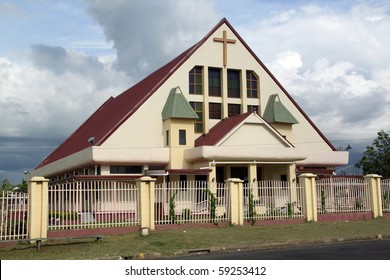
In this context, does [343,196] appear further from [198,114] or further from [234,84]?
[234,84]

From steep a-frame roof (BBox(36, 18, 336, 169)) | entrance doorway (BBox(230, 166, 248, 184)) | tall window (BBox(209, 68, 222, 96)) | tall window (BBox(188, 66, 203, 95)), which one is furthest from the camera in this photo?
tall window (BBox(209, 68, 222, 96))

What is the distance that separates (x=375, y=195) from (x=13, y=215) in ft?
55.8

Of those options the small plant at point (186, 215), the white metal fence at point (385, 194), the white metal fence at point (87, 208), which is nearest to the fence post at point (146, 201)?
the white metal fence at point (87, 208)

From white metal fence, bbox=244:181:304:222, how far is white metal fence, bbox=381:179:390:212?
5175 millimetres

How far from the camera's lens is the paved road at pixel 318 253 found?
1319 cm

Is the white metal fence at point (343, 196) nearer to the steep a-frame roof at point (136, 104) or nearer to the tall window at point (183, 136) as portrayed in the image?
the tall window at point (183, 136)

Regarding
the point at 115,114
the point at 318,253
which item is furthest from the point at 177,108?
the point at 318,253

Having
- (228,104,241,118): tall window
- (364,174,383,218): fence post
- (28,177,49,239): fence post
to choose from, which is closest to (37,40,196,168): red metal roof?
(228,104,241,118): tall window

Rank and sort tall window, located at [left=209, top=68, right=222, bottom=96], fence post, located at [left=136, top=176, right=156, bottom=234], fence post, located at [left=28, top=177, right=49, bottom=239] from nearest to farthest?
fence post, located at [left=28, top=177, right=49, bottom=239] < fence post, located at [left=136, top=176, right=156, bottom=234] < tall window, located at [left=209, top=68, right=222, bottom=96]

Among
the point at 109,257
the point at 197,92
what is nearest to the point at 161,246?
the point at 109,257

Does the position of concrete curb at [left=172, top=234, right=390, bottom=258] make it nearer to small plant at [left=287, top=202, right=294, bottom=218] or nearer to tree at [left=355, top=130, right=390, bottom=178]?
small plant at [left=287, top=202, right=294, bottom=218]

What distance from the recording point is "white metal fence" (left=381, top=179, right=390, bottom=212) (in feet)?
83.0

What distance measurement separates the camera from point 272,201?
22422mm

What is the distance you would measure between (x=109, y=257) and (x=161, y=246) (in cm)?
221
